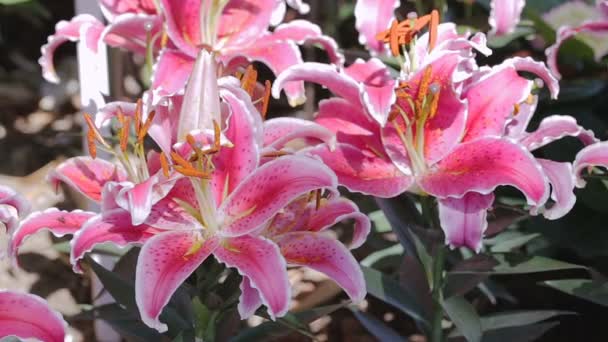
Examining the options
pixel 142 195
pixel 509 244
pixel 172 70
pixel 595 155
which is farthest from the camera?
pixel 509 244

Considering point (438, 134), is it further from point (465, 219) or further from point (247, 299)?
point (247, 299)

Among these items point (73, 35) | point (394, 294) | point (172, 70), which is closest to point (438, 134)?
point (394, 294)

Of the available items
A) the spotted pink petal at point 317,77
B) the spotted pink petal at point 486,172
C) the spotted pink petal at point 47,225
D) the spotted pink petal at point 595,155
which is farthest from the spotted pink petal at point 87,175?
the spotted pink petal at point 595,155

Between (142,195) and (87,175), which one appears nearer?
(142,195)

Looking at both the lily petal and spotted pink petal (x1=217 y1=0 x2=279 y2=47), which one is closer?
the lily petal

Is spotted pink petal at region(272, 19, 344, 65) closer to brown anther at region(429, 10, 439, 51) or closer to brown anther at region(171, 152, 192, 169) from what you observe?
brown anther at region(429, 10, 439, 51)

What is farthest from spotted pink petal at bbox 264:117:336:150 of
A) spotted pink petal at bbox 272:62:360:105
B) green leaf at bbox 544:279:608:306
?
green leaf at bbox 544:279:608:306

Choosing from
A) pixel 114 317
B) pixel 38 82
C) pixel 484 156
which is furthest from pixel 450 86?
pixel 38 82
